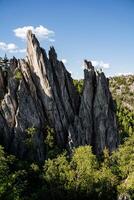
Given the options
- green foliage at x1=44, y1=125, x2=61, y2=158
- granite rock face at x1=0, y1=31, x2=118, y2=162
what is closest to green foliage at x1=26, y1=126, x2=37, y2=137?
granite rock face at x1=0, y1=31, x2=118, y2=162

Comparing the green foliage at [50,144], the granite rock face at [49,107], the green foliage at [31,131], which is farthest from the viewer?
the granite rock face at [49,107]

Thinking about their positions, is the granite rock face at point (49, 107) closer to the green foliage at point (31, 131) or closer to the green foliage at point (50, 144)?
the green foliage at point (31, 131)

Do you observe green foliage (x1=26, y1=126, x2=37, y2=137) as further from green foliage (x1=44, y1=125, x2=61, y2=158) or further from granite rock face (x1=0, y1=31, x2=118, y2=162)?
green foliage (x1=44, y1=125, x2=61, y2=158)

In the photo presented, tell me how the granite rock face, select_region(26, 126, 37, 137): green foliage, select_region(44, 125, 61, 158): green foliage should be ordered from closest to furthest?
select_region(44, 125, 61, 158): green foliage, select_region(26, 126, 37, 137): green foliage, the granite rock face

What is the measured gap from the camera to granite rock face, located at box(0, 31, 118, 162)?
111 meters

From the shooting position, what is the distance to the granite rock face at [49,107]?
11106cm

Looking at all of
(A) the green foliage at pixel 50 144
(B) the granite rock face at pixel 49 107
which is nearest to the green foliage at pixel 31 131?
(B) the granite rock face at pixel 49 107

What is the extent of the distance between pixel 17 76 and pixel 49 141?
21.7 meters

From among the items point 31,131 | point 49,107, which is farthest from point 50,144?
point 49,107

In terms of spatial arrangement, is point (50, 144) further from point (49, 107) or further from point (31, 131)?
point (49, 107)

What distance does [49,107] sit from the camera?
117188mm

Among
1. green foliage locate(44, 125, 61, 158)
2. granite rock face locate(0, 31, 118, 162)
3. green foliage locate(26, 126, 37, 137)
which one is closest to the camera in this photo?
green foliage locate(44, 125, 61, 158)

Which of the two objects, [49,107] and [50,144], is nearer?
[50,144]

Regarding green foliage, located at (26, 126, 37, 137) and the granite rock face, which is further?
the granite rock face
